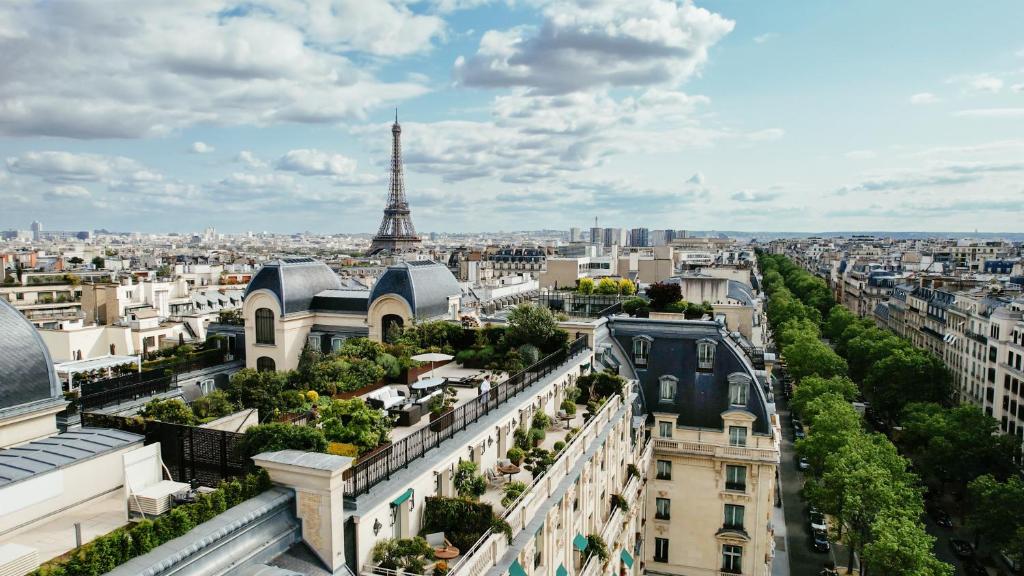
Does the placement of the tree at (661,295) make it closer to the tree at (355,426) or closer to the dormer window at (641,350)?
the dormer window at (641,350)

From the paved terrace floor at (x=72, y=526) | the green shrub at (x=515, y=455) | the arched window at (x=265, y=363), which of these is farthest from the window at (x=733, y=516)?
the paved terrace floor at (x=72, y=526)

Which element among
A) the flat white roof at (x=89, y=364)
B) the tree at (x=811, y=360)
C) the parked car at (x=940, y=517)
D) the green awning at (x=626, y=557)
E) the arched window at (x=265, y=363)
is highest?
the flat white roof at (x=89, y=364)

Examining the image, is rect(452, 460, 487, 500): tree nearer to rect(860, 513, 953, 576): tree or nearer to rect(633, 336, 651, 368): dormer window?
rect(633, 336, 651, 368): dormer window

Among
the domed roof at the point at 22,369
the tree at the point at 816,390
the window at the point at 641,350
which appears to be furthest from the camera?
the tree at the point at 816,390

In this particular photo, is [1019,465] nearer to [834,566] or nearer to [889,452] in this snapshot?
[889,452]

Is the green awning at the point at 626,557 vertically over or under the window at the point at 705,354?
under

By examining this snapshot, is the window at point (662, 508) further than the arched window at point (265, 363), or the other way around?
the arched window at point (265, 363)

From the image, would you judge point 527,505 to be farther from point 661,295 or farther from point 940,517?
point 940,517

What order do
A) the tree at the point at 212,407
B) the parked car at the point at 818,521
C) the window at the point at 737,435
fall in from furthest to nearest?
the parked car at the point at 818,521, the window at the point at 737,435, the tree at the point at 212,407
